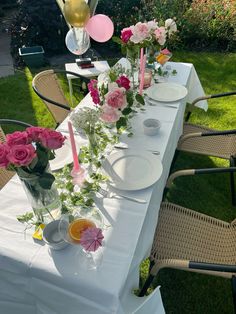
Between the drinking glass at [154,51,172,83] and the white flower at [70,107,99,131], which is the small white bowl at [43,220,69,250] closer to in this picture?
the white flower at [70,107,99,131]

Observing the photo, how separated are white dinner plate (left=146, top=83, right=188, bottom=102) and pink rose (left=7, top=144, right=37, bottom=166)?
4.65 feet

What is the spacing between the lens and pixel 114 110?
5.01 feet

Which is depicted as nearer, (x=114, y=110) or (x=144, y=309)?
(x=144, y=309)

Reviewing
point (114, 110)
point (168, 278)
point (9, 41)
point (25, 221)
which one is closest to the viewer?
point (25, 221)

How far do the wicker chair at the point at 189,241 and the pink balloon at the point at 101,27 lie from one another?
1.81 metres

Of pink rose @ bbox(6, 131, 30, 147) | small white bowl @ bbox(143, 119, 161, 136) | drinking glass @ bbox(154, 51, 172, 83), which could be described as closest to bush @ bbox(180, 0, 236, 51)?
drinking glass @ bbox(154, 51, 172, 83)

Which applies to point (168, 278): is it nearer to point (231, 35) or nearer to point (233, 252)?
point (233, 252)

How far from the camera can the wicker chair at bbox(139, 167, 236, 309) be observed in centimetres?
149

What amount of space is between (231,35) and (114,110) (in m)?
4.58

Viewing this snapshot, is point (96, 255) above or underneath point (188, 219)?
above

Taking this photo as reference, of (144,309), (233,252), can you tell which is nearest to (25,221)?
(144,309)

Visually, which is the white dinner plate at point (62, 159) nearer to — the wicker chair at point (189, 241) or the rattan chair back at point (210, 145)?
the wicker chair at point (189, 241)

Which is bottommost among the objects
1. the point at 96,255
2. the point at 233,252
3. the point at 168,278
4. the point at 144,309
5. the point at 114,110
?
the point at 168,278

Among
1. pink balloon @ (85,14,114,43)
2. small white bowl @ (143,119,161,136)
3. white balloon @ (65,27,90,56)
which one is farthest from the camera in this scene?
white balloon @ (65,27,90,56)
